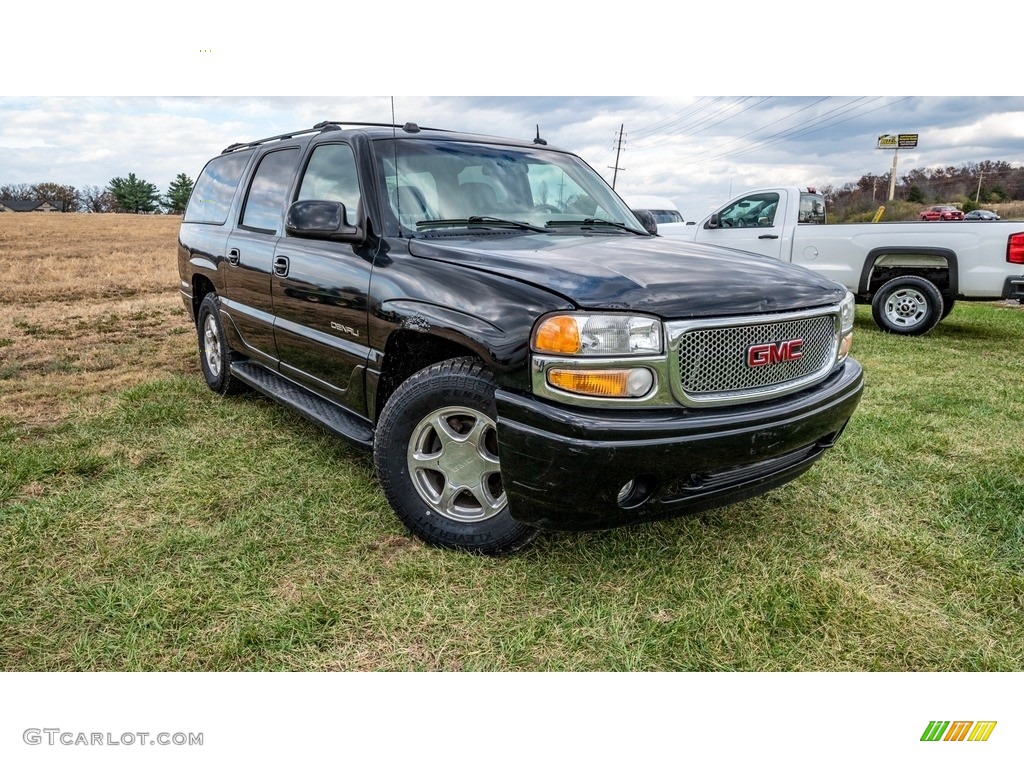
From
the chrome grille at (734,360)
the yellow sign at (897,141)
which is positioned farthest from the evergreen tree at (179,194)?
the yellow sign at (897,141)

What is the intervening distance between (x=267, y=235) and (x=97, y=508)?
176 cm

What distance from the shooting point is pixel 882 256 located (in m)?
8.13

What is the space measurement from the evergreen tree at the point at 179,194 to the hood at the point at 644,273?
2959mm

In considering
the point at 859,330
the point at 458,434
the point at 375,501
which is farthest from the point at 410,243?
the point at 859,330

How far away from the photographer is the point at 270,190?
417 cm

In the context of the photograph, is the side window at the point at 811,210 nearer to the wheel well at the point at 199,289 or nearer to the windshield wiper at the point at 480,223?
the windshield wiper at the point at 480,223

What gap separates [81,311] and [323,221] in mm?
6773

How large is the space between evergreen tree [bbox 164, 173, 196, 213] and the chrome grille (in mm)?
4092

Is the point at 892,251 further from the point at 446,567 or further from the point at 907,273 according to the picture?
the point at 446,567

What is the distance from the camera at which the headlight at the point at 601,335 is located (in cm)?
223

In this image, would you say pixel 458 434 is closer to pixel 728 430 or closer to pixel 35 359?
pixel 728 430

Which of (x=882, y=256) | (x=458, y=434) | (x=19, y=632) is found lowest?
(x=19, y=632)
